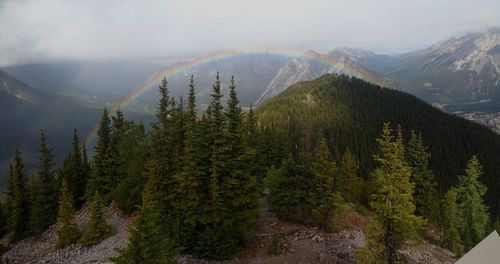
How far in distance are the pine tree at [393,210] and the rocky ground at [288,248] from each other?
6.96 meters

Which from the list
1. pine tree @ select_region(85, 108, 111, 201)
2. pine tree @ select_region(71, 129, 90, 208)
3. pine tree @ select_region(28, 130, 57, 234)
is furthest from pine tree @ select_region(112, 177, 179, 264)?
pine tree @ select_region(71, 129, 90, 208)

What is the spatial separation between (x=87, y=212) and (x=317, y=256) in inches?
1366

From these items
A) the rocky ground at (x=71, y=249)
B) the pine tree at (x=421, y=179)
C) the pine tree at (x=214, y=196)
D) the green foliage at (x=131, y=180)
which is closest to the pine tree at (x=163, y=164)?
the green foliage at (x=131, y=180)

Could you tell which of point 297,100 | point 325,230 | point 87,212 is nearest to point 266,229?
point 325,230

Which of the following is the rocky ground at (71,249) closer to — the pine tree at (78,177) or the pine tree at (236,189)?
the pine tree at (78,177)

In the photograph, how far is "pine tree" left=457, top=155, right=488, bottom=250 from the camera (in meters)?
41.3

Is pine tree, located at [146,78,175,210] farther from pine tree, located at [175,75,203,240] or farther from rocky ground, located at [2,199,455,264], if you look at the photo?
rocky ground, located at [2,199,455,264]

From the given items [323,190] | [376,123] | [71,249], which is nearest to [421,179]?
[323,190]

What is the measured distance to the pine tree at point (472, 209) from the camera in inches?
1626

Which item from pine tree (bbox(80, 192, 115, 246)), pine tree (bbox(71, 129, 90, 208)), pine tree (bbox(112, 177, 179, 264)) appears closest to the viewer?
pine tree (bbox(112, 177, 179, 264))

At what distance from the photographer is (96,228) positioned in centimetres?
3762

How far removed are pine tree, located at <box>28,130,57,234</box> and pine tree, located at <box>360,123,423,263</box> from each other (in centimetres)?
4798

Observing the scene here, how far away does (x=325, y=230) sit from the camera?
3459 centimetres

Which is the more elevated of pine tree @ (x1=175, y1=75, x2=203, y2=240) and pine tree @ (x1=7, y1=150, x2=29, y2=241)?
pine tree @ (x1=175, y1=75, x2=203, y2=240)
